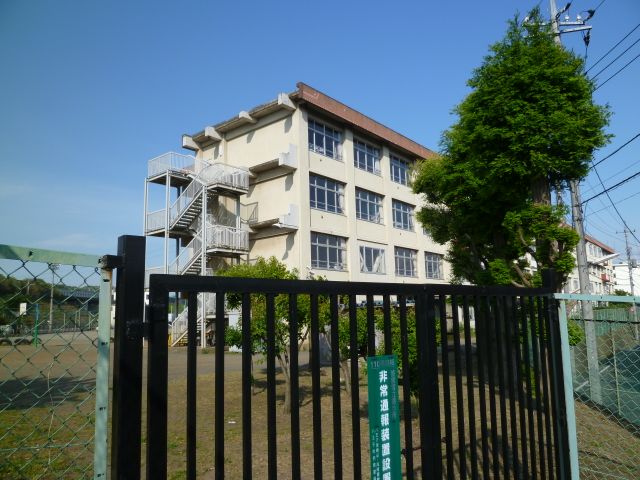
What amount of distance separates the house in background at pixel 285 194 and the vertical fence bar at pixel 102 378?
59.8 ft

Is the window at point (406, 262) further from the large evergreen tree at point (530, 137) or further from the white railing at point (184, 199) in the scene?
the large evergreen tree at point (530, 137)

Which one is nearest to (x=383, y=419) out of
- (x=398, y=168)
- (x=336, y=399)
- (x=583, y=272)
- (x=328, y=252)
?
(x=336, y=399)

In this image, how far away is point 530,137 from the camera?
8.39 metres

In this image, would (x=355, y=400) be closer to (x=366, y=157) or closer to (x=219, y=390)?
(x=219, y=390)

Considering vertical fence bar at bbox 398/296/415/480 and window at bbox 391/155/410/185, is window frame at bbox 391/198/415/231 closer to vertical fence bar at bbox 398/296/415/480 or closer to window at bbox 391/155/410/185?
window at bbox 391/155/410/185

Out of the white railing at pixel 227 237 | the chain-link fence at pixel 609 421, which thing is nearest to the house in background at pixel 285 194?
the white railing at pixel 227 237

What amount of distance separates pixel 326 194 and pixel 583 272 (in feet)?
48.3

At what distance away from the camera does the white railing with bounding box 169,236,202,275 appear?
69.5 ft

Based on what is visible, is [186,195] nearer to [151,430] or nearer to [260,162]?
[260,162]

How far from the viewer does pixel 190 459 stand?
1.81m

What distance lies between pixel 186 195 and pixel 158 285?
2197cm

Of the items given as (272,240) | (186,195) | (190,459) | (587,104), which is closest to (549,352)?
(190,459)

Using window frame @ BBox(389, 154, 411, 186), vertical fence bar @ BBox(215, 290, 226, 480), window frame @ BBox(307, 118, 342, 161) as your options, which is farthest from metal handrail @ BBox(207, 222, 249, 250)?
vertical fence bar @ BBox(215, 290, 226, 480)

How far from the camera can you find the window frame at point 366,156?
2623 centimetres
